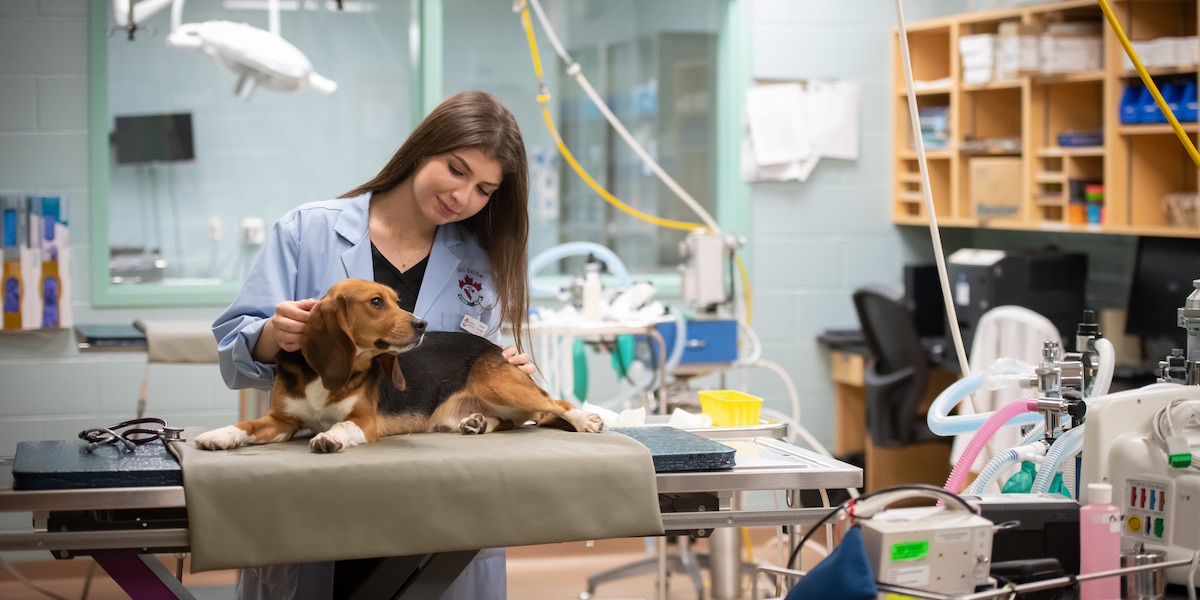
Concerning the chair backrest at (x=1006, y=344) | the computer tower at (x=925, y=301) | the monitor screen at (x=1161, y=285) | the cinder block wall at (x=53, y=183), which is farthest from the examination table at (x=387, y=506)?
the computer tower at (x=925, y=301)

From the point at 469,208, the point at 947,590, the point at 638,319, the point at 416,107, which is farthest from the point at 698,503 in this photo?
the point at 416,107

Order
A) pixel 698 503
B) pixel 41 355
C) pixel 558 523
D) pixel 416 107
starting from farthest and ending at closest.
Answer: pixel 416 107 → pixel 41 355 → pixel 698 503 → pixel 558 523

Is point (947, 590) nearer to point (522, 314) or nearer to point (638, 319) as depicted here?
point (522, 314)

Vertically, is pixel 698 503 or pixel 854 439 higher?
pixel 698 503

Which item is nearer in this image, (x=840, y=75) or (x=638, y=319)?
(x=638, y=319)

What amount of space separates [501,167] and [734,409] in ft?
1.97

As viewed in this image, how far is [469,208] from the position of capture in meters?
1.90

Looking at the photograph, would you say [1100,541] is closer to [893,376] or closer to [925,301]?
[893,376]

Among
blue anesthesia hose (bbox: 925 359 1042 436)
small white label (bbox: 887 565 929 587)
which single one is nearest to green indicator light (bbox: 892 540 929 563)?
small white label (bbox: 887 565 929 587)

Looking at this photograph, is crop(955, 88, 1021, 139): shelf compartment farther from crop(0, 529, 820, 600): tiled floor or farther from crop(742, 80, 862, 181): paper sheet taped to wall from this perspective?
crop(0, 529, 820, 600): tiled floor

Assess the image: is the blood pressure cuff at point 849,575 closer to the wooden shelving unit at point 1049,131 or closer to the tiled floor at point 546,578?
the tiled floor at point 546,578

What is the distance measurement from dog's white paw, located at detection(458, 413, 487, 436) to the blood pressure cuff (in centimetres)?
60

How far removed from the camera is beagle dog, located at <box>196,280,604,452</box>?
Result: 5.42ft

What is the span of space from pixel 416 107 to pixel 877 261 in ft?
6.53
